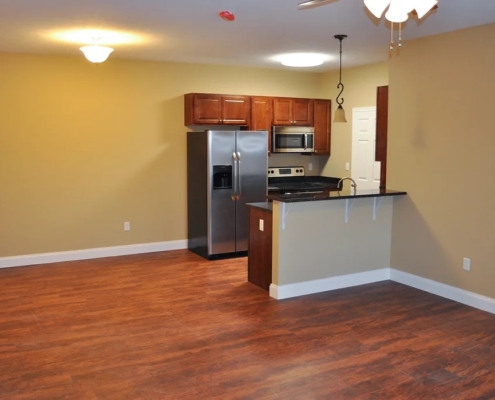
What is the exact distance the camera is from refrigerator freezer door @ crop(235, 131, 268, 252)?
657 centimetres

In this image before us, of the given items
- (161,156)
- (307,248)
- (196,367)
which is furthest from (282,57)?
(196,367)

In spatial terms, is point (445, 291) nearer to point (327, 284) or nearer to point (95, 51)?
point (327, 284)

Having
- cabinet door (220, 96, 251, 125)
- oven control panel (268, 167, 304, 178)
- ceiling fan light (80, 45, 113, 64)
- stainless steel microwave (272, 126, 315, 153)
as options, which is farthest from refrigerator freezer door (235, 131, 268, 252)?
ceiling fan light (80, 45, 113, 64)

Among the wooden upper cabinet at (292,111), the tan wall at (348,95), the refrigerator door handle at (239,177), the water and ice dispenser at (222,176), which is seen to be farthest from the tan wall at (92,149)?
the tan wall at (348,95)

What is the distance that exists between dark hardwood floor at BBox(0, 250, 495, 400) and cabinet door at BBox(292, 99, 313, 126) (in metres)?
2.79

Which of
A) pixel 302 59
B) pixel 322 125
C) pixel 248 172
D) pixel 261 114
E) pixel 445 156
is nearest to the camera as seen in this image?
pixel 445 156

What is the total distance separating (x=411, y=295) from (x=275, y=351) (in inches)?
76.5

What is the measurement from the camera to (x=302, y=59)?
20.9 ft

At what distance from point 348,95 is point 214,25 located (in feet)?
10.9

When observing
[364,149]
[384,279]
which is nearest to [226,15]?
[384,279]

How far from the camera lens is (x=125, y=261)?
638 cm

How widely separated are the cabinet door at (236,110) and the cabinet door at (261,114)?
8cm

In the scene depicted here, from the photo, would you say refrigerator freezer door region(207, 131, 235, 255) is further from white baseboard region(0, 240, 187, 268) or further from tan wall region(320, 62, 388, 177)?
tan wall region(320, 62, 388, 177)

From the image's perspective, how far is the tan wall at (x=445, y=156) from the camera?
4.52 m
